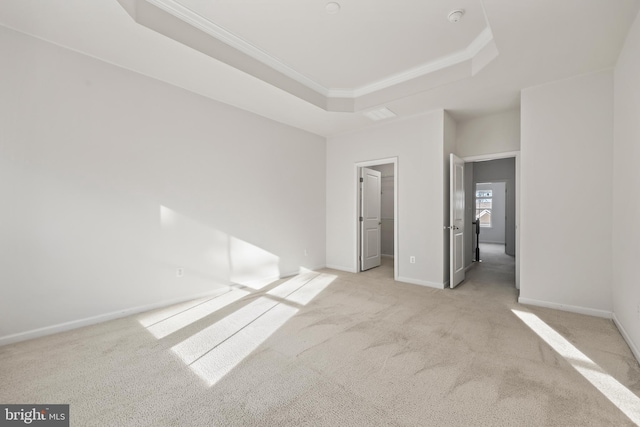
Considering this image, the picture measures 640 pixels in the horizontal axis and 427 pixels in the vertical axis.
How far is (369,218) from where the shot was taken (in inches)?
219

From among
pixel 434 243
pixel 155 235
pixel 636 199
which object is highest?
pixel 636 199

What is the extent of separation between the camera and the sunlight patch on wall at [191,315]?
2.64 meters

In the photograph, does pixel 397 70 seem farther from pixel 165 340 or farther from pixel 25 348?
pixel 25 348

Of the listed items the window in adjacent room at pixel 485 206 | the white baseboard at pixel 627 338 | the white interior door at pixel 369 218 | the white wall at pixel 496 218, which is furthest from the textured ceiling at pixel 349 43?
the window in adjacent room at pixel 485 206

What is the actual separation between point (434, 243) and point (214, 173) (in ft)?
11.6

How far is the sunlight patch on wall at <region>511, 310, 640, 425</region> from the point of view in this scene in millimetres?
1616

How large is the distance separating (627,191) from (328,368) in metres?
3.09

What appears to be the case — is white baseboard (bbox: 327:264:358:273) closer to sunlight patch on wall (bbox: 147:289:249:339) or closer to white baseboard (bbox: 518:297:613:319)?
sunlight patch on wall (bbox: 147:289:249:339)

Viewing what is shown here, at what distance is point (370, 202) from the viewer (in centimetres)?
559

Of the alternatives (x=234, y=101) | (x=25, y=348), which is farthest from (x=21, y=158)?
(x=234, y=101)

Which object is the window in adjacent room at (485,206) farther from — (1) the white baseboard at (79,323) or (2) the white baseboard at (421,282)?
(1) the white baseboard at (79,323)

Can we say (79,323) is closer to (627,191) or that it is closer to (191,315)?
(191,315)

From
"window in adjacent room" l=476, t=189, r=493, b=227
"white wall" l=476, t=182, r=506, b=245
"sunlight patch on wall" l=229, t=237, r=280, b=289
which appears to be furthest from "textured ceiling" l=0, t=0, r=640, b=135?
"window in adjacent room" l=476, t=189, r=493, b=227

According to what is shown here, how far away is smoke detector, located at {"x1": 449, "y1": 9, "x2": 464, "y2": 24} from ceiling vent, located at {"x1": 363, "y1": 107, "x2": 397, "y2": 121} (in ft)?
5.07
